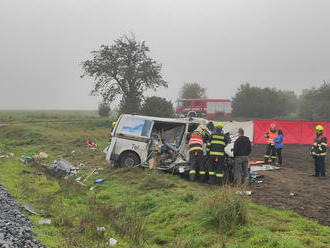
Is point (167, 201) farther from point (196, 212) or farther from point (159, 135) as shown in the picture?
point (159, 135)

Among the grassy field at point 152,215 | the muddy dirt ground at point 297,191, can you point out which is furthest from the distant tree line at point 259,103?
the grassy field at point 152,215

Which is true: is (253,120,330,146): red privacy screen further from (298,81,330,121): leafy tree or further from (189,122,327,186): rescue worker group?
(298,81,330,121): leafy tree

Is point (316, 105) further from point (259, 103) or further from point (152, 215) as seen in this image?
point (152, 215)

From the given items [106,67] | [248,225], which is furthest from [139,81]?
[248,225]

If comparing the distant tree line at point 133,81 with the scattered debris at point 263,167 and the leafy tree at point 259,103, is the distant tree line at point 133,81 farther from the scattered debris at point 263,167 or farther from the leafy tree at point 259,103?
the scattered debris at point 263,167

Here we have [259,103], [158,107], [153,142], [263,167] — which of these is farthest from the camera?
[259,103]

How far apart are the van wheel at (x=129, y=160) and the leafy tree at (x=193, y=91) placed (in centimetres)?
4561

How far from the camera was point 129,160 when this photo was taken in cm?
1039

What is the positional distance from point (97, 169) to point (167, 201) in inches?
187

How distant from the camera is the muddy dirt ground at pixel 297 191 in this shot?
22.1ft

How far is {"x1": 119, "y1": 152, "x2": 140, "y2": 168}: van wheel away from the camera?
1034 centimetres

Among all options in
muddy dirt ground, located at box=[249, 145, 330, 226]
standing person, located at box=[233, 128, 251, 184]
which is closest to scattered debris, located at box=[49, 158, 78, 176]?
standing person, located at box=[233, 128, 251, 184]

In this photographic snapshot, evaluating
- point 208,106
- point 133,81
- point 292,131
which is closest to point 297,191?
point 292,131

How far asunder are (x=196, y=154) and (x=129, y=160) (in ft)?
8.21
